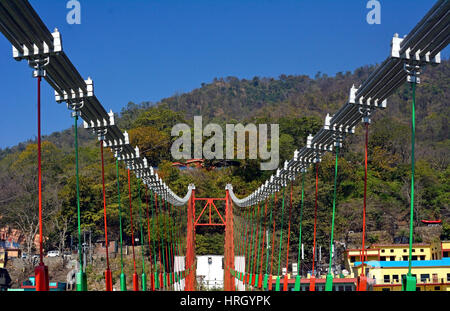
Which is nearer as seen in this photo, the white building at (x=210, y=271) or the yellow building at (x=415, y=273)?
the yellow building at (x=415, y=273)

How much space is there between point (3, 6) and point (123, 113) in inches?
3336

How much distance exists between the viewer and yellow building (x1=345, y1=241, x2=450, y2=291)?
42.9 meters

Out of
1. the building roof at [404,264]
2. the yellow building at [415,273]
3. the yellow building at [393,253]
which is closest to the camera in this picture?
the yellow building at [415,273]

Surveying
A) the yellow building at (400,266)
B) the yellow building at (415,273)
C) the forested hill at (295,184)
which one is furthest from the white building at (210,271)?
the yellow building at (415,273)

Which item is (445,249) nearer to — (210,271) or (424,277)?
(424,277)

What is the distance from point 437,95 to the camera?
9625cm

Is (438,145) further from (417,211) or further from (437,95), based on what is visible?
(437,95)

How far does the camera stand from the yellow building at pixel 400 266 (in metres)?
42.9

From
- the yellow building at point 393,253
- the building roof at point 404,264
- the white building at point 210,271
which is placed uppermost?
the yellow building at point 393,253

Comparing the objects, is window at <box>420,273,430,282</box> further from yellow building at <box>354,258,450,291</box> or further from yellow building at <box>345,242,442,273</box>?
yellow building at <box>345,242,442,273</box>

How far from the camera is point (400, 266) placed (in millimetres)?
44781

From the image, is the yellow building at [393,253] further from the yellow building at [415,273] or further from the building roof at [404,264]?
the yellow building at [415,273]
